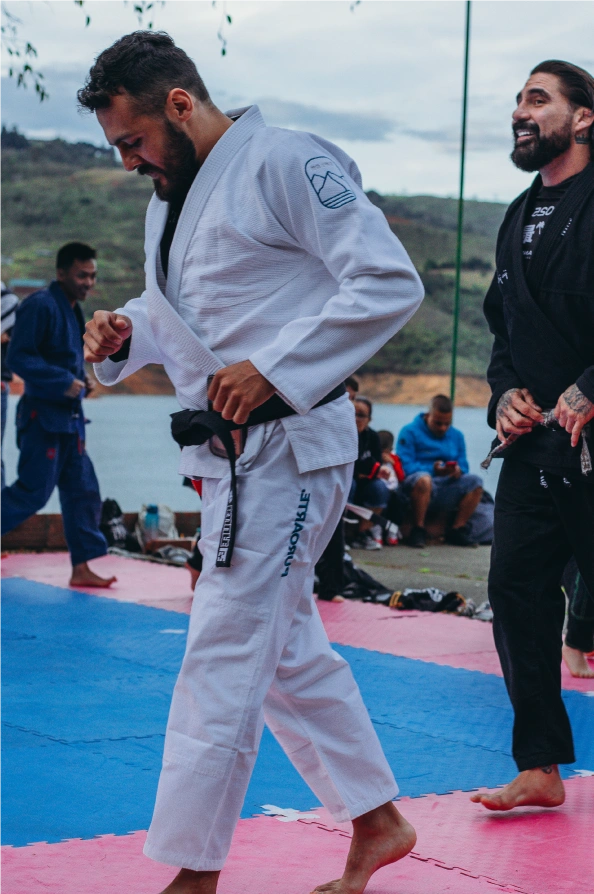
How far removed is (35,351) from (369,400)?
3.18m

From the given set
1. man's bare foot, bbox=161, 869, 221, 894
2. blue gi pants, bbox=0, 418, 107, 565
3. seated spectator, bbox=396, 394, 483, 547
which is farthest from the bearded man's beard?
seated spectator, bbox=396, 394, 483, 547

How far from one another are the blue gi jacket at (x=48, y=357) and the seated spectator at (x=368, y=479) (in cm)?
253

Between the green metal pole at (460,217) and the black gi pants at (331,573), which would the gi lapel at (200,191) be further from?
the green metal pole at (460,217)

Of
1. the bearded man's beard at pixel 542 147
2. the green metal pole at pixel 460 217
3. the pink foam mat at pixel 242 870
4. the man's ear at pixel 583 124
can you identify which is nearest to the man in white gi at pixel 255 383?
the pink foam mat at pixel 242 870

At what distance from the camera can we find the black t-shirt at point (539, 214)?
10.1ft

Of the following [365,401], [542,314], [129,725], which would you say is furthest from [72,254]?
[542,314]

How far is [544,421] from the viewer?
2973mm

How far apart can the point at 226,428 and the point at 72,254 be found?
460cm

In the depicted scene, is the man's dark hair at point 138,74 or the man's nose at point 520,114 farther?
the man's nose at point 520,114

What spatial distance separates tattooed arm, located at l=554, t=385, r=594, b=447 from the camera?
281 cm

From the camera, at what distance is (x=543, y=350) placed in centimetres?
300

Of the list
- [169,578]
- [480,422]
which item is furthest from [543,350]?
[480,422]

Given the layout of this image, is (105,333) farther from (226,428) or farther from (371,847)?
(371,847)

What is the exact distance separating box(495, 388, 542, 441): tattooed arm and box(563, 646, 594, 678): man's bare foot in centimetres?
192
